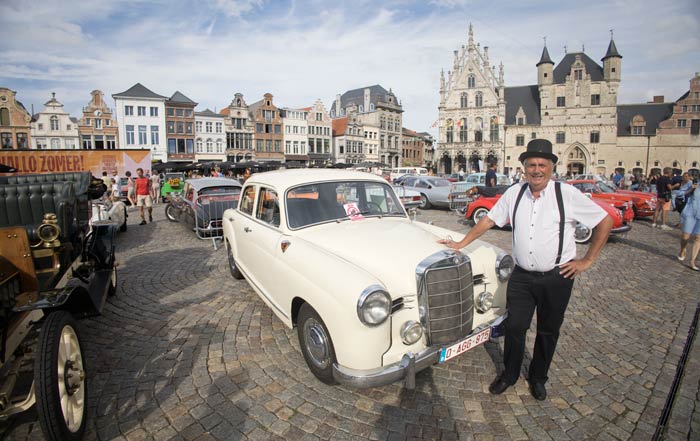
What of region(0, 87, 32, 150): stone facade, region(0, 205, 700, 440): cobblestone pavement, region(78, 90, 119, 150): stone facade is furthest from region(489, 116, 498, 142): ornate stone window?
region(0, 87, 32, 150): stone facade

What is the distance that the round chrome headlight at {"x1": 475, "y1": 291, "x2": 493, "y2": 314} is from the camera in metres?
3.36

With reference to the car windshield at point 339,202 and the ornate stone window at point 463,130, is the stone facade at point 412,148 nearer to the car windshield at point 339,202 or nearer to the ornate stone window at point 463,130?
the ornate stone window at point 463,130

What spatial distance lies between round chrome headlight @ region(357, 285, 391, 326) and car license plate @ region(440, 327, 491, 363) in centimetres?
64

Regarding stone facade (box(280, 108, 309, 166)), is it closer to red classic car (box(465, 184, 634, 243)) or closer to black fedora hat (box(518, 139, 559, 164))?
red classic car (box(465, 184, 634, 243))

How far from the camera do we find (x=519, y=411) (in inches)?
119

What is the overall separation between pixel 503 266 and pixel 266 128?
54997 millimetres

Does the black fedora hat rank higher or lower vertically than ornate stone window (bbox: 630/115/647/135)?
lower

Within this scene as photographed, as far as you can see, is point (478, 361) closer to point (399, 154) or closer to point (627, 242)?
point (627, 242)

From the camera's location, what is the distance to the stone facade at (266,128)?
54.1 metres

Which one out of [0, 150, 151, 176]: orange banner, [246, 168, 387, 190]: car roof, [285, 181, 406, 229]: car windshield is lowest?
[285, 181, 406, 229]: car windshield

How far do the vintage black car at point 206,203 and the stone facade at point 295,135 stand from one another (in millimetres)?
45821

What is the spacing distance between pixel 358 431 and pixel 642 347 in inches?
136

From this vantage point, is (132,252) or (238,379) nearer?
(238,379)

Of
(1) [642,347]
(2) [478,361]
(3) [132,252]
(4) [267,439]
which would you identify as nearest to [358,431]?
(4) [267,439]
